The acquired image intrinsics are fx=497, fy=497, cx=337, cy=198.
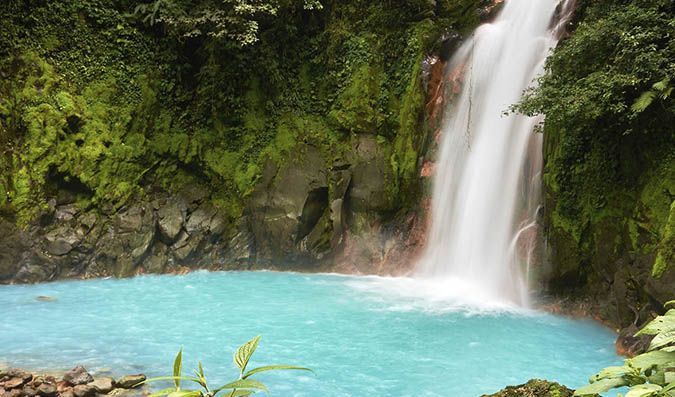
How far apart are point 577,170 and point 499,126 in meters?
2.48

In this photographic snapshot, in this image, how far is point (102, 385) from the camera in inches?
209

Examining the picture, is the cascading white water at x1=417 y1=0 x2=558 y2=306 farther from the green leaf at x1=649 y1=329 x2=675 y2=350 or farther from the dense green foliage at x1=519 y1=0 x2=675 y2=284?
the green leaf at x1=649 y1=329 x2=675 y2=350

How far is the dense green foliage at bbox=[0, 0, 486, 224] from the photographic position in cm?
1080

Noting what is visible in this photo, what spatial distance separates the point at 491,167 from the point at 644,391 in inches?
373

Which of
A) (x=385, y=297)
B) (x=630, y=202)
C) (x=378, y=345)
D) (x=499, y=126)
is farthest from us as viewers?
(x=499, y=126)

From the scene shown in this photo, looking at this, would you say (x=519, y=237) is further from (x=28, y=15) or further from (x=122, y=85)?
(x=28, y=15)

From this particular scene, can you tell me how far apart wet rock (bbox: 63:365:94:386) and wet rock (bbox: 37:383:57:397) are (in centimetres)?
20

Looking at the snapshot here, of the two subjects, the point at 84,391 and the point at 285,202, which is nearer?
the point at 84,391

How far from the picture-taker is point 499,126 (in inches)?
418

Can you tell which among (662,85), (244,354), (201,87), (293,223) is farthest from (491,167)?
(244,354)

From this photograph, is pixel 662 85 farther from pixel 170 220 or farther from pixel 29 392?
pixel 170 220

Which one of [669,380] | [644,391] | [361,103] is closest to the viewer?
[644,391]

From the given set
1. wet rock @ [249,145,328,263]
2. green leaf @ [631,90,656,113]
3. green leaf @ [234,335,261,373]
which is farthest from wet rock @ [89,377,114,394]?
green leaf @ [631,90,656,113]

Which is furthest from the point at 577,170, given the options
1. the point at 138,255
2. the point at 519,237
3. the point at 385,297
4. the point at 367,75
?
the point at 138,255
